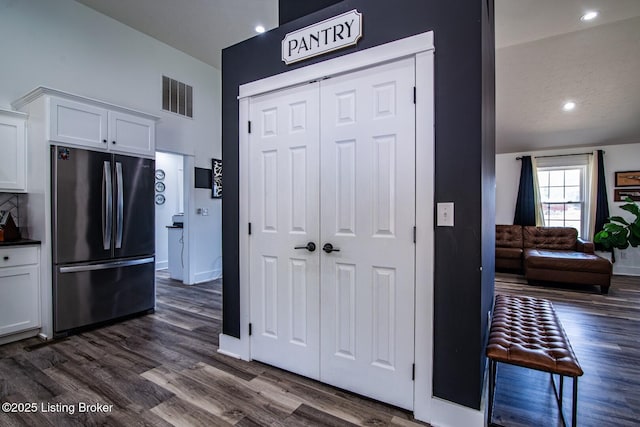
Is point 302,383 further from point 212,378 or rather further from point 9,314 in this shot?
point 9,314

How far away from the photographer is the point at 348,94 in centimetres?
205

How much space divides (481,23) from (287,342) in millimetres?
2391

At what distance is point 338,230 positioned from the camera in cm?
209

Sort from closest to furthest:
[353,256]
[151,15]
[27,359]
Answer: [353,256]
[27,359]
[151,15]

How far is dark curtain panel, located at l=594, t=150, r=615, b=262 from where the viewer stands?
5988 mm

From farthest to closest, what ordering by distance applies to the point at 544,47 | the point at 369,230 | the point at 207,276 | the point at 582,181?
the point at 582,181
the point at 207,276
the point at 544,47
the point at 369,230

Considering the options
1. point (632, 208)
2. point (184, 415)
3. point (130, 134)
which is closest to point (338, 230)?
point (184, 415)

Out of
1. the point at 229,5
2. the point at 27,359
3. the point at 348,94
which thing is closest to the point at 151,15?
the point at 229,5

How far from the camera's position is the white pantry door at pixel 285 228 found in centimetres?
220

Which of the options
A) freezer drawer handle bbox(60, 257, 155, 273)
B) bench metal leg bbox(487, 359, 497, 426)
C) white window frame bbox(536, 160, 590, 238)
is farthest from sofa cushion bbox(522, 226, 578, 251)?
freezer drawer handle bbox(60, 257, 155, 273)

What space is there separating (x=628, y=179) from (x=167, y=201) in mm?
9299

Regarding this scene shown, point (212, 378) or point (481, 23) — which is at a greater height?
point (481, 23)

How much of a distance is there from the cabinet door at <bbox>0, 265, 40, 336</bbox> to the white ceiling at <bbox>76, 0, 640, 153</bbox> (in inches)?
125

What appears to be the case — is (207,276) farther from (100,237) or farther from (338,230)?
(338,230)
